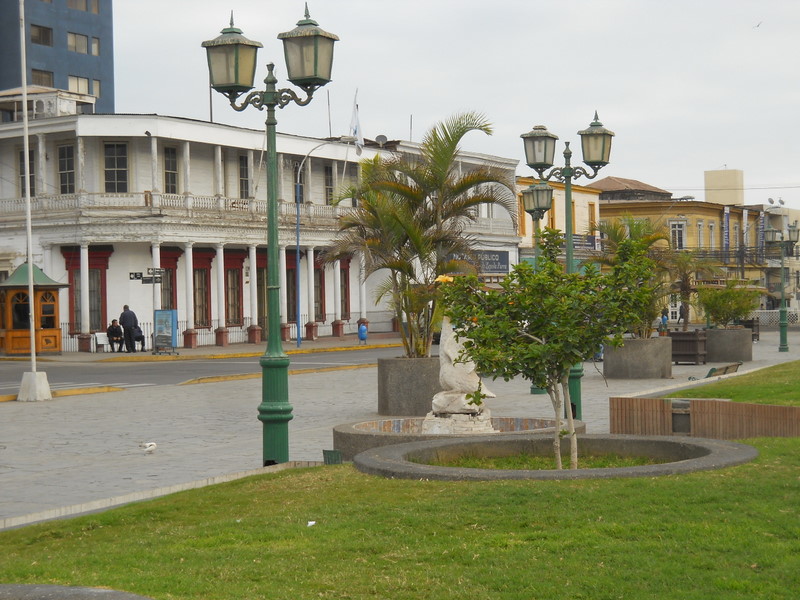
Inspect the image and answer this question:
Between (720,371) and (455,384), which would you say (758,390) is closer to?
(455,384)

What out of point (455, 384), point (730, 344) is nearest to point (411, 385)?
point (455, 384)

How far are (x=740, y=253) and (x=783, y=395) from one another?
6025cm

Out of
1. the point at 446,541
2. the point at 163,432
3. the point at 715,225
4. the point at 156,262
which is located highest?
the point at 715,225

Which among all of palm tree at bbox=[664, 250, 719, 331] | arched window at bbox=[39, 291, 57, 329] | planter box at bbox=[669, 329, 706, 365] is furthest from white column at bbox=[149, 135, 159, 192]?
planter box at bbox=[669, 329, 706, 365]

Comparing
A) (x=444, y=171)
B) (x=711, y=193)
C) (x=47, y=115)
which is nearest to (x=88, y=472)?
(x=444, y=171)

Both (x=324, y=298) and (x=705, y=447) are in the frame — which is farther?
(x=324, y=298)

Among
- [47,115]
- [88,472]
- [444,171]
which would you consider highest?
[47,115]

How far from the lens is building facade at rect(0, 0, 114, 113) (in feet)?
197

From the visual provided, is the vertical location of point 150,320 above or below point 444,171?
below

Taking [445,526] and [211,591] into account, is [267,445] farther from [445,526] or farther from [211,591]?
[211,591]

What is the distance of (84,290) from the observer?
39.2m

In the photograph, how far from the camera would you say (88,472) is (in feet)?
41.7

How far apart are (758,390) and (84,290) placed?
26.9 m

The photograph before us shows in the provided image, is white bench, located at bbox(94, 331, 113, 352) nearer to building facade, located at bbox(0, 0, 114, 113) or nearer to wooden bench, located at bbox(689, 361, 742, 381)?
wooden bench, located at bbox(689, 361, 742, 381)
